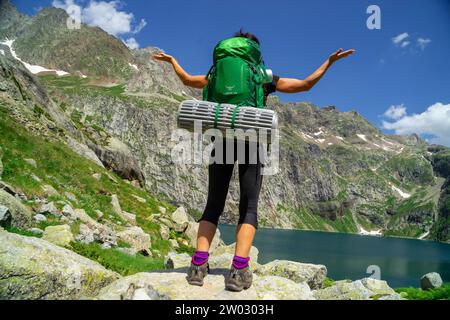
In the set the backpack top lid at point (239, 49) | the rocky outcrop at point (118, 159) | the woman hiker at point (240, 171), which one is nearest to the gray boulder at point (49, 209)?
the woman hiker at point (240, 171)

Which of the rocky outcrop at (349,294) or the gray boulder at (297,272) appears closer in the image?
the rocky outcrop at (349,294)

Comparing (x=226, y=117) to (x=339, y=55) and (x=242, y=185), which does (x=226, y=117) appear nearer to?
(x=242, y=185)

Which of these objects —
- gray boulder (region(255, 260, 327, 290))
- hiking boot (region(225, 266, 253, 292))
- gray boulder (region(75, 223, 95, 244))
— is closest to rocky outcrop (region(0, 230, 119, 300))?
hiking boot (region(225, 266, 253, 292))

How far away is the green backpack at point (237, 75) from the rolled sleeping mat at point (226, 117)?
38 centimetres

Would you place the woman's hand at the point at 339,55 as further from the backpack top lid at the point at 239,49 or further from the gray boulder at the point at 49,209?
the gray boulder at the point at 49,209

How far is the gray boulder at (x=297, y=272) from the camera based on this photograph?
35.1 ft

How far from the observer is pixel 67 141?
109 ft

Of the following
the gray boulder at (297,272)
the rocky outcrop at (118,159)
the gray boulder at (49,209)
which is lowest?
the gray boulder at (297,272)

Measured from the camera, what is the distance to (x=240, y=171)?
6129 mm

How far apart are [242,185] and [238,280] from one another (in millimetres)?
1577

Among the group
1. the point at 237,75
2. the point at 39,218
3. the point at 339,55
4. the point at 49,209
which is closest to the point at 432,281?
the point at 339,55

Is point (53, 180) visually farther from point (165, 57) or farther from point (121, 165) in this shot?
point (121, 165)

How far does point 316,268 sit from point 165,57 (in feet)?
27.5

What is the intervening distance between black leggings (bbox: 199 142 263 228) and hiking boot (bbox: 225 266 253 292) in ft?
2.66
